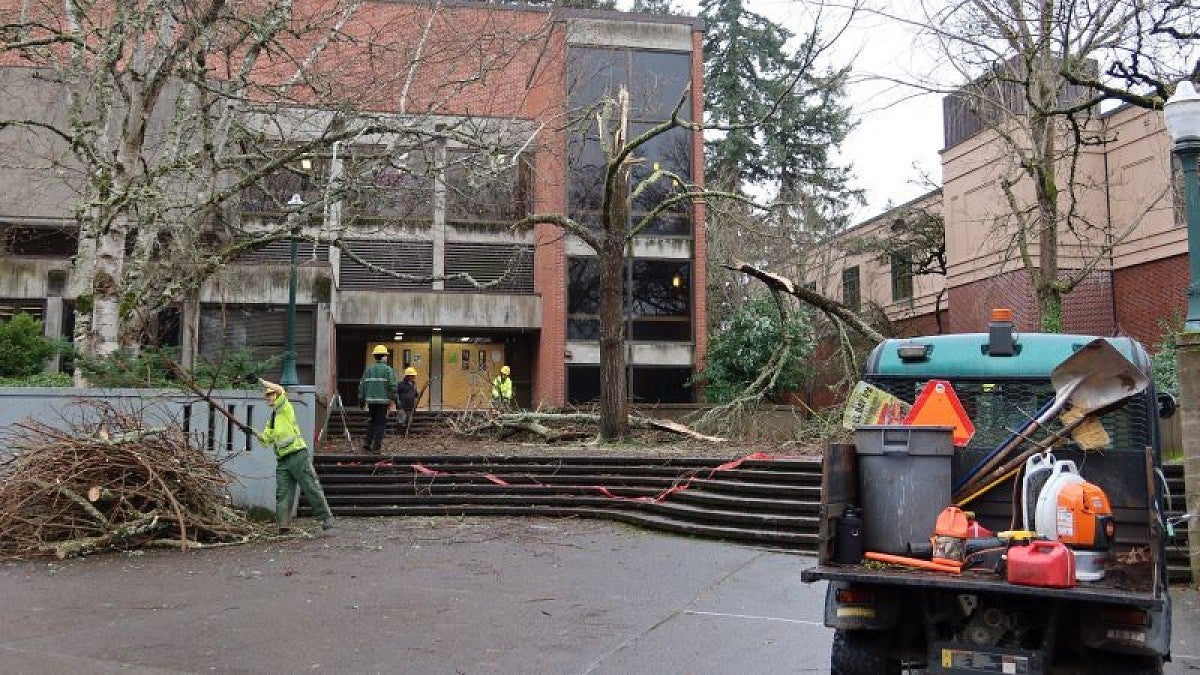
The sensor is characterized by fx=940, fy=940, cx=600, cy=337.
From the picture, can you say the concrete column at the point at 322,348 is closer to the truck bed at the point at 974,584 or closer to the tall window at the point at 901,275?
the tall window at the point at 901,275

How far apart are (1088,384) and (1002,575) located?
1.32 metres

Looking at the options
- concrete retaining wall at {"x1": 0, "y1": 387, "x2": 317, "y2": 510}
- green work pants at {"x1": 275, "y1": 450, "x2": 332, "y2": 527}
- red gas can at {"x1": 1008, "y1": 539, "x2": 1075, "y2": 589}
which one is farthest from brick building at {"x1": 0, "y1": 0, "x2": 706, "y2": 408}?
red gas can at {"x1": 1008, "y1": 539, "x2": 1075, "y2": 589}

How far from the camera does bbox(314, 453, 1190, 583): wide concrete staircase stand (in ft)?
40.1

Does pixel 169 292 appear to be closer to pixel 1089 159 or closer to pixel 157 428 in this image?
pixel 157 428

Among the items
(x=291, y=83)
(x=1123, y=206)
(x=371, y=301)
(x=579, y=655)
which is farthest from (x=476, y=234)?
(x=579, y=655)

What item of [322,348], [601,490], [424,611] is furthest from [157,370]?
[322,348]

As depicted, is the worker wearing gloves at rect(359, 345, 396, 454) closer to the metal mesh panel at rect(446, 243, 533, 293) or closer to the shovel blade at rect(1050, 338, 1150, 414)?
the shovel blade at rect(1050, 338, 1150, 414)

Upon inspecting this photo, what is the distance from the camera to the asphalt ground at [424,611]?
6086 mm

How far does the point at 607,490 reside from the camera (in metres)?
14.6

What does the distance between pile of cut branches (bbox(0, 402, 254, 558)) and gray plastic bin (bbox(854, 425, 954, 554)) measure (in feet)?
26.0

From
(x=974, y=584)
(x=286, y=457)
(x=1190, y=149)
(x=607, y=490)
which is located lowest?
(x=607, y=490)

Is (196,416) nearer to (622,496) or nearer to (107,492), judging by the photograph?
(107,492)

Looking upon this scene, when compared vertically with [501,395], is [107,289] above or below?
above

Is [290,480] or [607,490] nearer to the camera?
[290,480]
